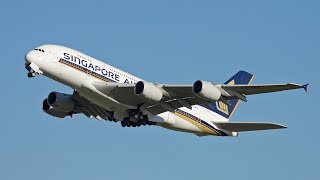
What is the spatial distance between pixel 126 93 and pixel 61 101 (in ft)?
19.8

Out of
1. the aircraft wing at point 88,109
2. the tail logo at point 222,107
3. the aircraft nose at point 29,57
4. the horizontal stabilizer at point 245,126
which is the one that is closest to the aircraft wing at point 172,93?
the aircraft wing at point 88,109

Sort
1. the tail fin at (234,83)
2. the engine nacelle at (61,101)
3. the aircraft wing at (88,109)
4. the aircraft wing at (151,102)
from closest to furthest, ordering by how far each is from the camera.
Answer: the aircraft wing at (151,102), the engine nacelle at (61,101), the aircraft wing at (88,109), the tail fin at (234,83)

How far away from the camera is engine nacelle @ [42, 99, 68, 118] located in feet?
172

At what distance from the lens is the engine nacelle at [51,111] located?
5240cm

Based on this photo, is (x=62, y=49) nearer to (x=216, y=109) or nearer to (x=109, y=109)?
(x=109, y=109)

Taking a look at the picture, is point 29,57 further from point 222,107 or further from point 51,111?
point 222,107

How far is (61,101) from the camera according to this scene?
50.7m

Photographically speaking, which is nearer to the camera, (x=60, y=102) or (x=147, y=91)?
(x=147, y=91)

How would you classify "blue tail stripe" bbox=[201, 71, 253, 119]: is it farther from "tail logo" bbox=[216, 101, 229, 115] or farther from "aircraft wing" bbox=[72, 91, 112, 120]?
"aircraft wing" bbox=[72, 91, 112, 120]

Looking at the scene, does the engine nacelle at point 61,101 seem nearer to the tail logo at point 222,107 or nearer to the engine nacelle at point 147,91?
the engine nacelle at point 147,91

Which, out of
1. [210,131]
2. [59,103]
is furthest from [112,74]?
[210,131]

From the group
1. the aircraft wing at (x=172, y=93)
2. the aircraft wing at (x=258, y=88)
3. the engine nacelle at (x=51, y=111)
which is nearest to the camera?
the aircraft wing at (x=258, y=88)

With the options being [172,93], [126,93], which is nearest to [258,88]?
[172,93]

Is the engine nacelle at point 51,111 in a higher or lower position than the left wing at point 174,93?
higher
